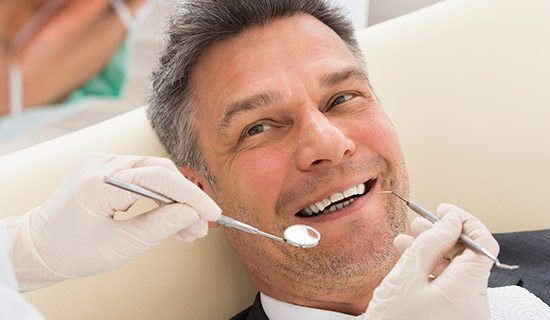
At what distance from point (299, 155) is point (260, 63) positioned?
0.72 ft

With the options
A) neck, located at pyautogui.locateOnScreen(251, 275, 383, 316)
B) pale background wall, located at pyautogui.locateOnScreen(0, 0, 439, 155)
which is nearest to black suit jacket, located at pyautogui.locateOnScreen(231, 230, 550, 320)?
neck, located at pyautogui.locateOnScreen(251, 275, 383, 316)

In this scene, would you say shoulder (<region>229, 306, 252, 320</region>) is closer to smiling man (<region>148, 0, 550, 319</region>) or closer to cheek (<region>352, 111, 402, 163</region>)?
smiling man (<region>148, 0, 550, 319</region>)

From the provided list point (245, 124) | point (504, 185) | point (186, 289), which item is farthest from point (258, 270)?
point (504, 185)

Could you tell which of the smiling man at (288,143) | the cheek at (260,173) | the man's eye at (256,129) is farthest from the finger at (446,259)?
the man's eye at (256,129)

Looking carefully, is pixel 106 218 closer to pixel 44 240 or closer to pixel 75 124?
pixel 44 240

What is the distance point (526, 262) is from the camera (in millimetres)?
2016

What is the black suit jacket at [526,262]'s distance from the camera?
72.9 inches

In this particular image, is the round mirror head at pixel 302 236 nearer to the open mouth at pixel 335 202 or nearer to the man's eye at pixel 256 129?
the open mouth at pixel 335 202

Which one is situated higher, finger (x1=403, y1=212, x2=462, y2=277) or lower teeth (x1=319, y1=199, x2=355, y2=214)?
finger (x1=403, y1=212, x2=462, y2=277)

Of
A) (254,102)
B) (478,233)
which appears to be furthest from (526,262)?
(254,102)

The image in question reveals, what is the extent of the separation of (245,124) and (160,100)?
246 mm

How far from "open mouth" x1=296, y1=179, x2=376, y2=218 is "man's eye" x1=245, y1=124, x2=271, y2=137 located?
19 cm

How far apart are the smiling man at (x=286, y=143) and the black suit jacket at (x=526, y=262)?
8.6 inches

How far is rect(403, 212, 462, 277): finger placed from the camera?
1358 millimetres
